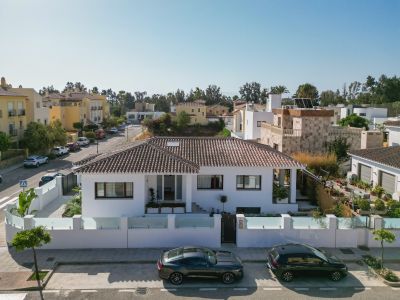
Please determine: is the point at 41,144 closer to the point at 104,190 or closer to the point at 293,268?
the point at 104,190

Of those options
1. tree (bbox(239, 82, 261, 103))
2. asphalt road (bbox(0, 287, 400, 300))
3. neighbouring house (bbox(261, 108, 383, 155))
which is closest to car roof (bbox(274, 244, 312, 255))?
asphalt road (bbox(0, 287, 400, 300))

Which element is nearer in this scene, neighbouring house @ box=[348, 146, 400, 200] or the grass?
the grass

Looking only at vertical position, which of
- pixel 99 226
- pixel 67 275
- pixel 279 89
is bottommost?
pixel 67 275

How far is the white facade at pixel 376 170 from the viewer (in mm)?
27234

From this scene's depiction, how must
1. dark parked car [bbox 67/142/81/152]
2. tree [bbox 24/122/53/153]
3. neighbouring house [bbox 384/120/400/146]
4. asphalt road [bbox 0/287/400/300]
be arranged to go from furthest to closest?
1. dark parked car [bbox 67/142/81/152]
2. tree [bbox 24/122/53/153]
3. neighbouring house [bbox 384/120/400/146]
4. asphalt road [bbox 0/287/400/300]

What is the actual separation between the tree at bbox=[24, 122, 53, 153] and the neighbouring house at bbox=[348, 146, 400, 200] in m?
37.1

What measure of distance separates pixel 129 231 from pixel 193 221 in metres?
3.02

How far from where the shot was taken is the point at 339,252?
64.1 ft

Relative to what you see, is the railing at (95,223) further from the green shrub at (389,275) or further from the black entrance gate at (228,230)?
the green shrub at (389,275)

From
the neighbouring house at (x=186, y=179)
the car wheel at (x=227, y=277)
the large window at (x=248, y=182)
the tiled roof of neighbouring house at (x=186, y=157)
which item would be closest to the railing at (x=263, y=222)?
the neighbouring house at (x=186, y=179)

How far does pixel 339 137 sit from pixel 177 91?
122265mm

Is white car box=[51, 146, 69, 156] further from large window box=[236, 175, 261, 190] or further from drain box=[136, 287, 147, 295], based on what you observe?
drain box=[136, 287, 147, 295]

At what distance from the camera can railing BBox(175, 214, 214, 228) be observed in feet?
64.8

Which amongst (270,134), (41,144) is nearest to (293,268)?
(270,134)
